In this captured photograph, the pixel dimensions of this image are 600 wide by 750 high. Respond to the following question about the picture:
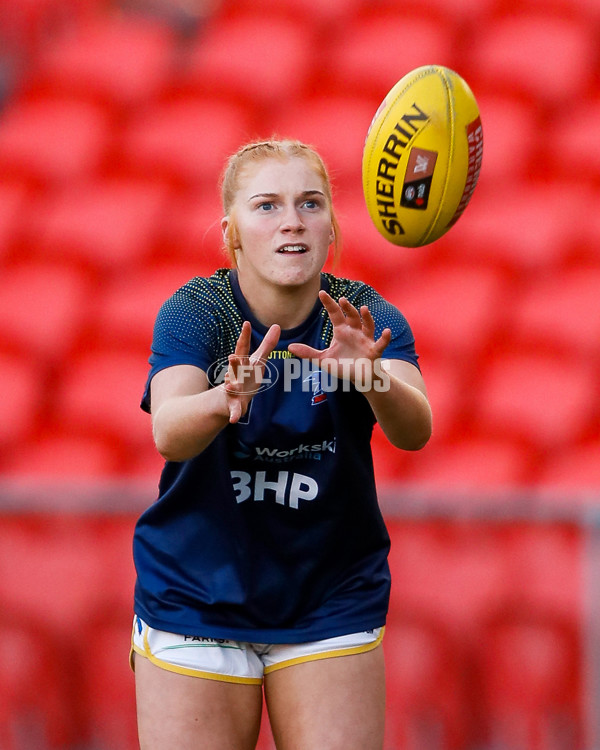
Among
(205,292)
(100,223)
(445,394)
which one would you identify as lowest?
(445,394)

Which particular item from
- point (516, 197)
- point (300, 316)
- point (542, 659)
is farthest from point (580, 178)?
point (300, 316)

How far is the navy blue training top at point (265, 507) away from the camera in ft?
6.86

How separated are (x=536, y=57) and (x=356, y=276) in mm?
1867

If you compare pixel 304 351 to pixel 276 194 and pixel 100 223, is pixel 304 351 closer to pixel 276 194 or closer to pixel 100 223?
pixel 276 194

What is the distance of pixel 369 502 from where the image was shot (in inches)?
86.0

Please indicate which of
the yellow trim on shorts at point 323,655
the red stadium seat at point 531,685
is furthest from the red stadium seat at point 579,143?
the yellow trim on shorts at point 323,655

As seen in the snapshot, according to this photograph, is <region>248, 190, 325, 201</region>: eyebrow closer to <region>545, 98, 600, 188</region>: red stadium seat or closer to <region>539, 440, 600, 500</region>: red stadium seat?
<region>539, 440, 600, 500</region>: red stadium seat

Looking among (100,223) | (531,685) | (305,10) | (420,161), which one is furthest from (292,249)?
(305,10)

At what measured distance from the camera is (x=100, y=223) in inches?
226

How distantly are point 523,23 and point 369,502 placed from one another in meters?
4.85

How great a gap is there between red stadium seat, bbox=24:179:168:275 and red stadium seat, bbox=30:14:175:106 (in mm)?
734

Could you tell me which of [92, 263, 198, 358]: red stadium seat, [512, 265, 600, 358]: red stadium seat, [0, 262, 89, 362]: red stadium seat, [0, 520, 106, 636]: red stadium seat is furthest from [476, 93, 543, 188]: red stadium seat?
[0, 520, 106, 636]: red stadium seat

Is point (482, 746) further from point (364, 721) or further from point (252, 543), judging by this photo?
point (252, 543)

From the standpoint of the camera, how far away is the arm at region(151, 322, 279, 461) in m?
1.82
